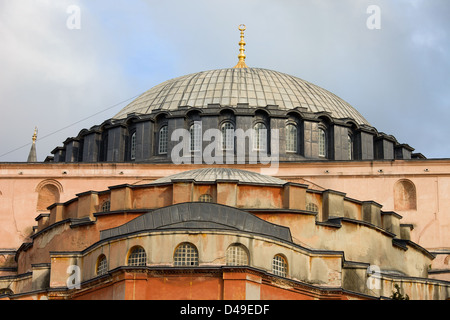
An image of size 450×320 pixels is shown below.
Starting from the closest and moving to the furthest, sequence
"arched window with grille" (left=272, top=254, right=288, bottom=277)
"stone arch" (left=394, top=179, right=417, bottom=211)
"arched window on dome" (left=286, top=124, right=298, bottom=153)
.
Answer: "arched window with grille" (left=272, top=254, right=288, bottom=277)
"stone arch" (left=394, top=179, right=417, bottom=211)
"arched window on dome" (left=286, top=124, right=298, bottom=153)

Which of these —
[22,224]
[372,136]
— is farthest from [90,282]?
[372,136]

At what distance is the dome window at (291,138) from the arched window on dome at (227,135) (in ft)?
7.81

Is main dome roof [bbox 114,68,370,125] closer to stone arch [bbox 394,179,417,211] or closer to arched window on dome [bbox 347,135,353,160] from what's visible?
arched window on dome [bbox 347,135,353,160]

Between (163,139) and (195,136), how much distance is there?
4.83 feet

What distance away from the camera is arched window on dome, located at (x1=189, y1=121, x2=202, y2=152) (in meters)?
51.9

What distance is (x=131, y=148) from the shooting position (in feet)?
175

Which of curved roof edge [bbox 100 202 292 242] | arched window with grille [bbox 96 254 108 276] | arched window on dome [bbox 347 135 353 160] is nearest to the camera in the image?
arched window with grille [bbox 96 254 108 276]

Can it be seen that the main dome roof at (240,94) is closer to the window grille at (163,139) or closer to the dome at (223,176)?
the window grille at (163,139)

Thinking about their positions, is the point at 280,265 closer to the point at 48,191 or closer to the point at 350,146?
the point at 48,191

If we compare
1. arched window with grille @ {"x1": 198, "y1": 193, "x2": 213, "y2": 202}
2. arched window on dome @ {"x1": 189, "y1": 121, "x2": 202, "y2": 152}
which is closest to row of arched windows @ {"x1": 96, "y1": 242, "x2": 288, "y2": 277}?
arched window with grille @ {"x1": 198, "y1": 193, "x2": 213, "y2": 202}

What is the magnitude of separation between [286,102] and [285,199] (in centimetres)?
1268

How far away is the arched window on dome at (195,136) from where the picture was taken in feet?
170

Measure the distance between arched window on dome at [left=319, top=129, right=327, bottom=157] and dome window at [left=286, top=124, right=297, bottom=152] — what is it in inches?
45.1

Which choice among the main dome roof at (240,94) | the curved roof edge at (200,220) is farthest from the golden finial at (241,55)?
the curved roof edge at (200,220)
